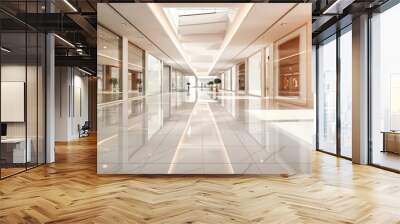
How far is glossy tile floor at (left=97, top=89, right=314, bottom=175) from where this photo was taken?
23.2 ft

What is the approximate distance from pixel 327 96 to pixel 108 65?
5.11 m

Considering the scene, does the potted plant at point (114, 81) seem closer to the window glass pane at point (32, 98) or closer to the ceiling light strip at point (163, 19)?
the ceiling light strip at point (163, 19)

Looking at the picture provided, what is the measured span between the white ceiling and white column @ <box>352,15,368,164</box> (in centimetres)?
106

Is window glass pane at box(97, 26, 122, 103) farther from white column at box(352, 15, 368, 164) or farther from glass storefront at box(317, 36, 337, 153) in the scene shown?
glass storefront at box(317, 36, 337, 153)

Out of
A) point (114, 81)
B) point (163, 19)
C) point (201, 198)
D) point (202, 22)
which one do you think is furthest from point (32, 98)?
point (202, 22)

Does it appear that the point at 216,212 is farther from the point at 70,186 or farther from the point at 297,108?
the point at 297,108

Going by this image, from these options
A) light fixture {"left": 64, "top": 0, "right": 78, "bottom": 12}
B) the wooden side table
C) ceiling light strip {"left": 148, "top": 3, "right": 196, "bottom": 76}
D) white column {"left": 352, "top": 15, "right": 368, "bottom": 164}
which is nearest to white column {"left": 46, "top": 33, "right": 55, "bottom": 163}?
light fixture {"left": 64, "top": 0, "right": 78, "bottom": 12}

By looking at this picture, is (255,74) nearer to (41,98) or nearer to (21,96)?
(41,98)

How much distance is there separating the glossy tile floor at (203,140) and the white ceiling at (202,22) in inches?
79.9

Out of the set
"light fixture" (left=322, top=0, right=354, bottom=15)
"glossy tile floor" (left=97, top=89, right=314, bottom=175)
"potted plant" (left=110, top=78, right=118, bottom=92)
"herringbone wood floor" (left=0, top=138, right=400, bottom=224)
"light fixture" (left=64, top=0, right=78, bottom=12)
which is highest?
"light fixture" (left=64, top=0, right=78, bottom=12)

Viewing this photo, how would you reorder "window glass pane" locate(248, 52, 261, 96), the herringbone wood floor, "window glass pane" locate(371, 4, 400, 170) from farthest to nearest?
1. "window glass pane" locate(248, 52, 261, 96)
2. "window glass pane" locate(371, 4, 400, 170)
3. the herringbone wood floor

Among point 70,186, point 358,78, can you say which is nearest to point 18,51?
point 70,186

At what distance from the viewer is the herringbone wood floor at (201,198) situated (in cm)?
404

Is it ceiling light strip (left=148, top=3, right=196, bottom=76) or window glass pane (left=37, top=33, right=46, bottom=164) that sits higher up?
ceiling light strip (left=148, top=3, right=196, bottom=76)
